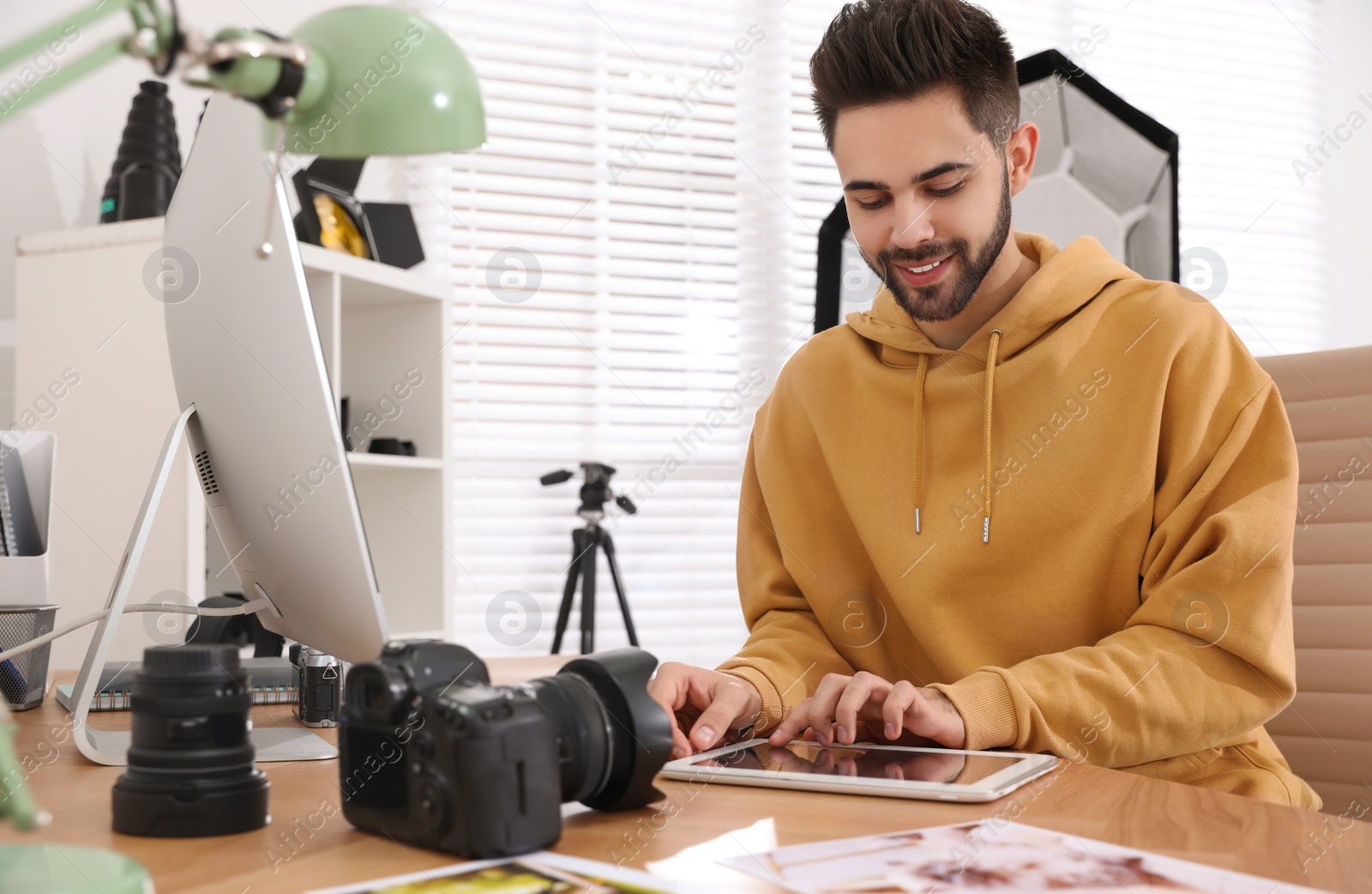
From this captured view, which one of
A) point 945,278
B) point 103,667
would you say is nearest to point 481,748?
point 103,667

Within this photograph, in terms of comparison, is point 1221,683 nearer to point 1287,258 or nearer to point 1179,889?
point 1179,889

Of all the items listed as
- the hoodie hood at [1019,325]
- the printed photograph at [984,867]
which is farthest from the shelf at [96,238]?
the printed photograph at [984,867]

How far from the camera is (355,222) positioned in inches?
91.3

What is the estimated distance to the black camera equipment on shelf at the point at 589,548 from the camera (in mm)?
2654

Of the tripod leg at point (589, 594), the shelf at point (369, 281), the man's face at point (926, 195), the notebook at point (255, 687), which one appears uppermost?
the shelf at point (369, 281)

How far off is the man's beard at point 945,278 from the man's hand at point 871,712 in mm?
518

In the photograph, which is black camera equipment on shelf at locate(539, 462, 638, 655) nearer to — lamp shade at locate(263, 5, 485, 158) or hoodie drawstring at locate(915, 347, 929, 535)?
hoodie drawstring at locate(915, 347, 929, 535)

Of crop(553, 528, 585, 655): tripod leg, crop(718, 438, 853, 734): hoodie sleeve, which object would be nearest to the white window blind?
crop(553, 528, 585, 655): tripod leg

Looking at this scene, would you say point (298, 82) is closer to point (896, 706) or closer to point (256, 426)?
point (256, 426)

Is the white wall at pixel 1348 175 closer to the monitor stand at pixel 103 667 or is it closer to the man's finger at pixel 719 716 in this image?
the man's finger at pixel 719 716

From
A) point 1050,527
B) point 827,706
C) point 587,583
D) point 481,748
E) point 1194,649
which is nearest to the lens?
point 481,748

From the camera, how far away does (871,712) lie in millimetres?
820

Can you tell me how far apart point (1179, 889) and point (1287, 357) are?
3.45ft

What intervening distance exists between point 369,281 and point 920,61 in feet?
4.41
